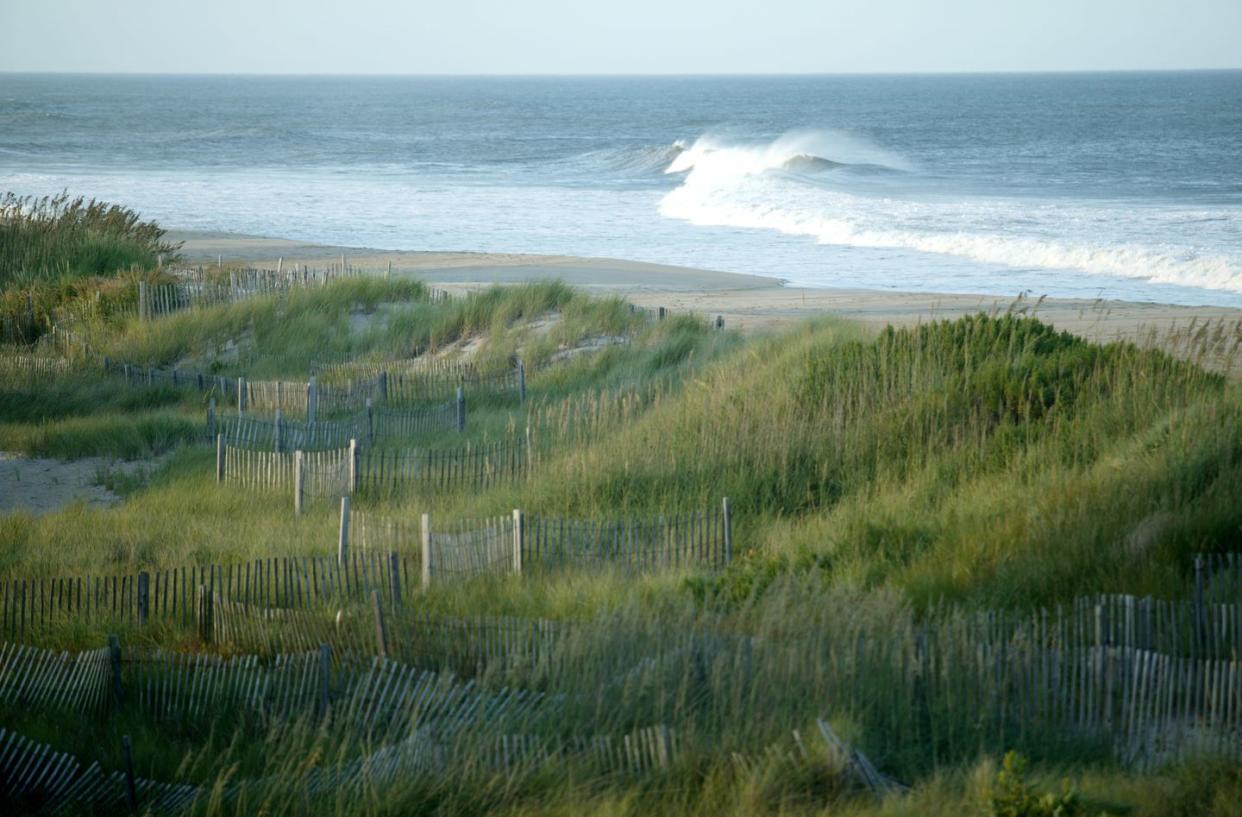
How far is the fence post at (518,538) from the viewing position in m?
8.71

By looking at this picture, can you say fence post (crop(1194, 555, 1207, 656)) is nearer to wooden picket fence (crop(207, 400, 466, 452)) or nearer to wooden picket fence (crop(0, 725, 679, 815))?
wooden picket fence (crop(0, 725, 679, 815))

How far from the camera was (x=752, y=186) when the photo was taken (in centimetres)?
4884

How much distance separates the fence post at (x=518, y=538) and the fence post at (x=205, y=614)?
202 centimetres

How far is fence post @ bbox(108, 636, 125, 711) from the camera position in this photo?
6.59 meters

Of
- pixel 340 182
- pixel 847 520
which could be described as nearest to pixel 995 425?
pixel 847 520

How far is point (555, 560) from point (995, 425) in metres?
4.19

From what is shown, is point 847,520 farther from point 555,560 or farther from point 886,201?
point 886,201

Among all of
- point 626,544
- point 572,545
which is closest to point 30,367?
point 572,545

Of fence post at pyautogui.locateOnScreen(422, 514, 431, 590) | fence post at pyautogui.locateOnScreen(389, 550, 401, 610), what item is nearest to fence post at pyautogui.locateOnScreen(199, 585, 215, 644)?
fence post at pyautogui.locateOnScreen(389, 550, 401, 610)

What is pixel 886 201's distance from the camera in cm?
4228

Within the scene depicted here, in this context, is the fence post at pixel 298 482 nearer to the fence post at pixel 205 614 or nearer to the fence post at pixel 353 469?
the fence post at pixel 353 469

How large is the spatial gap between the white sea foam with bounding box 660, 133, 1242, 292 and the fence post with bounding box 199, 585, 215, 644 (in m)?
22.8

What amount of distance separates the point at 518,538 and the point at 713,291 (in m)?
16.5

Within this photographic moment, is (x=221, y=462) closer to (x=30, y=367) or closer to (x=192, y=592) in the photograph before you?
(x=192, y=592)
